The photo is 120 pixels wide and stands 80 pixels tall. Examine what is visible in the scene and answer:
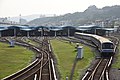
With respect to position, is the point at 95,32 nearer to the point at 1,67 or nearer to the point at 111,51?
the point at 111,51

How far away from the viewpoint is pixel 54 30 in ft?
318

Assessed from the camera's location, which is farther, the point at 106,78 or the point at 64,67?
the point at 64,67

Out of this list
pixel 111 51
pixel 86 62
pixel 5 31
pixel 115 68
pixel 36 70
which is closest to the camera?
pixel 36 70

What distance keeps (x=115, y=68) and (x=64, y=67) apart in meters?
5.52

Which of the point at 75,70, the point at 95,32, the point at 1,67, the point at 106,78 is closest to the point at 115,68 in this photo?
the point at 75,70

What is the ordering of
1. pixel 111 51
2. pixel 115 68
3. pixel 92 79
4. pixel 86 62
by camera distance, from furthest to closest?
1. pixel 111 51
2. pixel 86 62
3. pixel 115 68
4. pixel 92 79

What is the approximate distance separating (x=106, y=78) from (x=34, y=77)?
6.21 m

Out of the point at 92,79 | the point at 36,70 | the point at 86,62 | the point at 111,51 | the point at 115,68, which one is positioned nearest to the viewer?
the point at 92,79

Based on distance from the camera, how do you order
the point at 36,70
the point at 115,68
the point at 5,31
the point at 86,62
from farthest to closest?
the point at 5,31, the point at 86,62, the point at 115,68, the point at 36,70

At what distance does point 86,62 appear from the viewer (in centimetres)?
3431

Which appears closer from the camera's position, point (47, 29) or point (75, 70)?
point (75, 70)

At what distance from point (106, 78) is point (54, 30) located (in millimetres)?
73654

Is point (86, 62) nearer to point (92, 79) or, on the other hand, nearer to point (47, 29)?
point (92, 79)

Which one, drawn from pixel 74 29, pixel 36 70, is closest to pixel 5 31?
pixel 74 29
